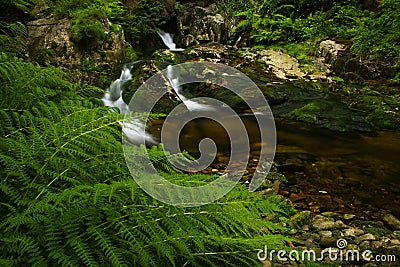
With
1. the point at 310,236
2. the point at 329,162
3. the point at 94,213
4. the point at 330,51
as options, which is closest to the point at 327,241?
the point at 310,236

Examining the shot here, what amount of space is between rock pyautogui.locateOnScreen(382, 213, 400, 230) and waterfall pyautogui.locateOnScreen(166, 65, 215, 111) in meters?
5.76

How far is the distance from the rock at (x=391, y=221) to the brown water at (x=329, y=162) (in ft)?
0.48

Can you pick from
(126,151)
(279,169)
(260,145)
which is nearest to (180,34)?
(260,145)

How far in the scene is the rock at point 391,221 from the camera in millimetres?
3595

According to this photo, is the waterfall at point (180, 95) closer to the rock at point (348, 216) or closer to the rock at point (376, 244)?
the rock at point (348, 216)

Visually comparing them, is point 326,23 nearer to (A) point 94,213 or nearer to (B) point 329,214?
(B) point 329,214

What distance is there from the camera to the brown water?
427cm

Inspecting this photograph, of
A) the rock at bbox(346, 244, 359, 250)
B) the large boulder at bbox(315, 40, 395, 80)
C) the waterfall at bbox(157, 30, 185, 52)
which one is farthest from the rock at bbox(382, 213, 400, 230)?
the waterfall at bbox(157, 30, 185, 52)

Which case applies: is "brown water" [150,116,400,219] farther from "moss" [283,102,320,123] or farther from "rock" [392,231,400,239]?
"rock" [392,231,400,239]

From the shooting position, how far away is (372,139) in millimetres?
7070

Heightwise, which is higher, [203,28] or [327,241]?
[327,241]

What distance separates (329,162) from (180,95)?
194 inches

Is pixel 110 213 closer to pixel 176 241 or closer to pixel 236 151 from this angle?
pixel 176 241

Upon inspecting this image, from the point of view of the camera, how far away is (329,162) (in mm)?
5672
